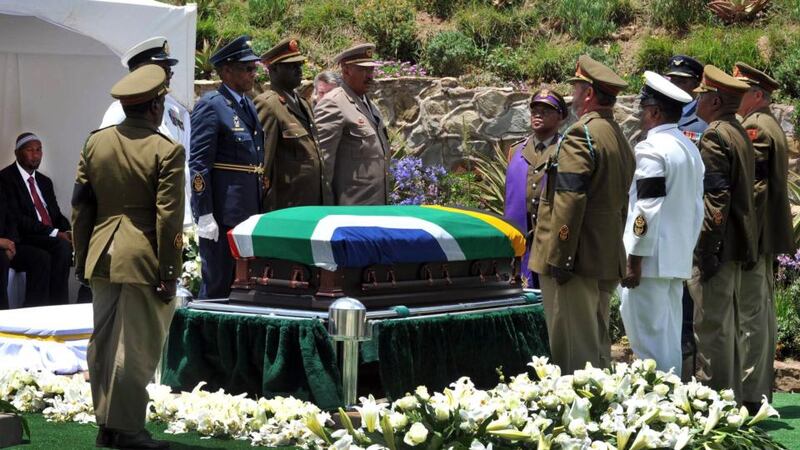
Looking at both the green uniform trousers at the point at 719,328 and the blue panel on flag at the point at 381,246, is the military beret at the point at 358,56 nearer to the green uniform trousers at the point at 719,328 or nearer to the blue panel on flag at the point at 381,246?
the blue panel on flag at the point at 381,246

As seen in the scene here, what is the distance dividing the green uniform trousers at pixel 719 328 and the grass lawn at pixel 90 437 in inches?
14.0

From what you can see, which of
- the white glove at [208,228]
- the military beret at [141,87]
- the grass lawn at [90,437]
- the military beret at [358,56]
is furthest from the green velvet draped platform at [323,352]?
the military beret at [358,56]

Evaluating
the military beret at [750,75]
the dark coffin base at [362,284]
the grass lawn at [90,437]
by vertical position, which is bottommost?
the grass lawn at [90,437]

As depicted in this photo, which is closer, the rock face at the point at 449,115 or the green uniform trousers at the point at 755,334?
the green uniform trousers at the point at 755,334

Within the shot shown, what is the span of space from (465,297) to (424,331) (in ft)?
1.91

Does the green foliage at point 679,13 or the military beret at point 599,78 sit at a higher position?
the green foliage at point 679,13

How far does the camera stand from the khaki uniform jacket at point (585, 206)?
6.41m

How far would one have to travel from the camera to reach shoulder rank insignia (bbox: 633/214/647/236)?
22.3 ft

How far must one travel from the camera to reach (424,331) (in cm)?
687

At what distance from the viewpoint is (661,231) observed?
6789 millimetres

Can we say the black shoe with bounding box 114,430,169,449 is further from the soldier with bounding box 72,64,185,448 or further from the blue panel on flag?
the blue panel on flag

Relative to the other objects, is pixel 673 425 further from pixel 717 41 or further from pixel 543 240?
pixel 717 41

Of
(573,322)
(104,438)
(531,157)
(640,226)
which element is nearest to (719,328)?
(640,226)

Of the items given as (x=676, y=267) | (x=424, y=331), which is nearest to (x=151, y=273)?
(x=424, y=331)
